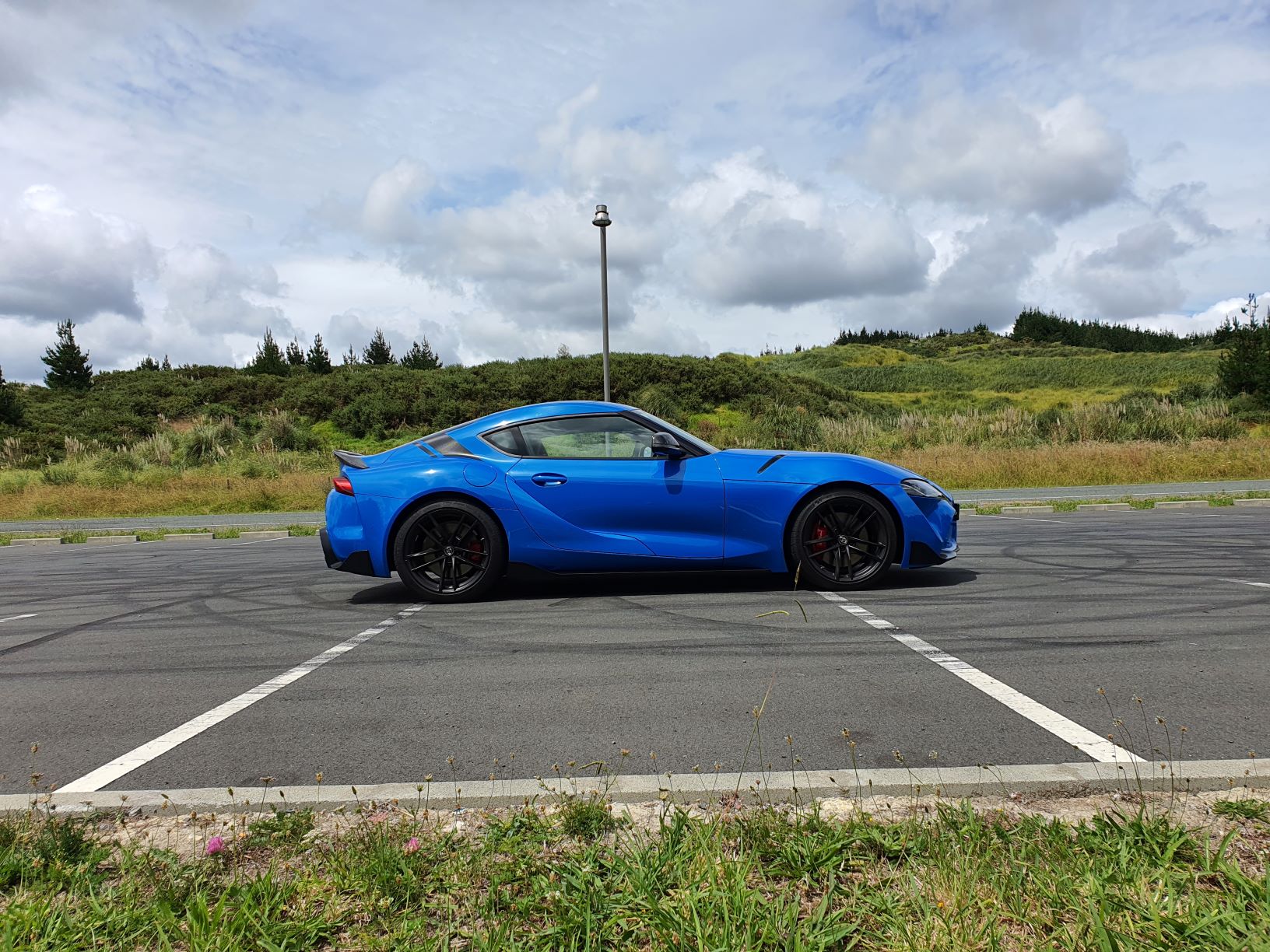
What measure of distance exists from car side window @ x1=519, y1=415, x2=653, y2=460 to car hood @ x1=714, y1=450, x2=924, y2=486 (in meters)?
0.61

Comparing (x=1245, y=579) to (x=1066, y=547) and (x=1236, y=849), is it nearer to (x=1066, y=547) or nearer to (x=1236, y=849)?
(x=1066, y=547)

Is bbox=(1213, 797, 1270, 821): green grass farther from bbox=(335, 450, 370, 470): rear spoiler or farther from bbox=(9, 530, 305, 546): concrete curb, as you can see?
bbox=(9, 530, 305, 546): concrete curb

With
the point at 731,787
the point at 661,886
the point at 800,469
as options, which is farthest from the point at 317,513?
the point at 661,886

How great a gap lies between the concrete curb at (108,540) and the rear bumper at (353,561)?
8.68 meters

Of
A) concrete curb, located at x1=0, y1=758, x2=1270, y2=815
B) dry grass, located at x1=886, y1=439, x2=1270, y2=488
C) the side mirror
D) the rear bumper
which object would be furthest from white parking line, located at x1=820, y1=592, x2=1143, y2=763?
dry grass, located at x1=886, y1=439, x2=1270, y2=488

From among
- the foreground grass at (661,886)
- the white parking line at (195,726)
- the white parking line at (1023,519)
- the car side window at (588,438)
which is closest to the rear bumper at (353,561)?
the white parking line at (195,726)

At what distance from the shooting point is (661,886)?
2105 millimetres

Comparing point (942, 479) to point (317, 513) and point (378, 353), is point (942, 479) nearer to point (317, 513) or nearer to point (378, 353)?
point (317, 513)

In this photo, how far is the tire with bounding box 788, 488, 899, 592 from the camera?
6.36 metres

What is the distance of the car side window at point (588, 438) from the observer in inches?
254

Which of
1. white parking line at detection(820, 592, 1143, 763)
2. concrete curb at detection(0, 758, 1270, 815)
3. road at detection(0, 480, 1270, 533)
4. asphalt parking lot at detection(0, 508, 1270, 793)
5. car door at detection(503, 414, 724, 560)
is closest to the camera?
concrete curb at detection(0, 758, 1270, 815)

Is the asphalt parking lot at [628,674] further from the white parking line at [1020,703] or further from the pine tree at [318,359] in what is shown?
the pine tree at [318,359]

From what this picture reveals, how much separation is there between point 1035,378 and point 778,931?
84.3 metres

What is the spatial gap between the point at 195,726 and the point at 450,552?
9.36 feet
